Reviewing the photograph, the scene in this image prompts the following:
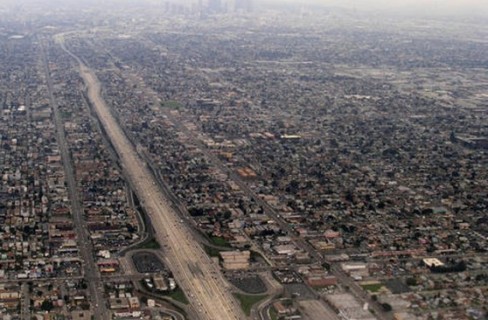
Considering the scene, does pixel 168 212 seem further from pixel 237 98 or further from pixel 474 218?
pixel 237 98

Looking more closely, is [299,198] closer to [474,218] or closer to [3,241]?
[474,218]

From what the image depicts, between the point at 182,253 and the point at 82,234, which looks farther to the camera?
the point at 82,234

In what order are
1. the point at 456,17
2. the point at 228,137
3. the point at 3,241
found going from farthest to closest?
the point at 456,17 → the point at 228,137 → the point at 3,241

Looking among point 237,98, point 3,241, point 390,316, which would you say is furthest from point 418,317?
point 237,98

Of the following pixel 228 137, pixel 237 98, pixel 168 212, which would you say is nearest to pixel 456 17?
pixel 237 98

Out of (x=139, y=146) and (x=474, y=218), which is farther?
(x=139, y=146)

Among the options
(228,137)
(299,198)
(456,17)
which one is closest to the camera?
(299,198)
